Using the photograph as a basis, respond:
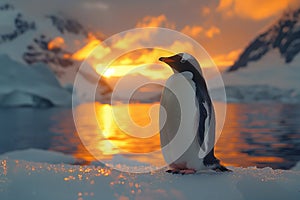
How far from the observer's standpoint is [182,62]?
3576mm

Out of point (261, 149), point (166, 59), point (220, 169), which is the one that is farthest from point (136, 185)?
point (261, 149)

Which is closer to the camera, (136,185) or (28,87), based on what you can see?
(136,185)

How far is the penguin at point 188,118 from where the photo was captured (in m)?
3.56

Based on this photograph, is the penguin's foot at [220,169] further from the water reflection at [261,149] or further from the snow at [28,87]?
the snow at [28,87]

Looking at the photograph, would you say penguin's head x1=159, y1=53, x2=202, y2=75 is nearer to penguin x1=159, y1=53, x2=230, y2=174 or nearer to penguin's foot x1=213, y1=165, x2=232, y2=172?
penguin x1=159, y1=53, x2=230, y2=174

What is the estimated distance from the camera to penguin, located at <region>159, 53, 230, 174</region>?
3.56 metres

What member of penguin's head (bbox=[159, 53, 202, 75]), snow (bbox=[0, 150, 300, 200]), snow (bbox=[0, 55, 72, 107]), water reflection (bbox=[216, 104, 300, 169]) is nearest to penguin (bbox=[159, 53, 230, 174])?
penguin's head (bbox=[159, 53, 202, 75])

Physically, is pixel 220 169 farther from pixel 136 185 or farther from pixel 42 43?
pixel 42 43

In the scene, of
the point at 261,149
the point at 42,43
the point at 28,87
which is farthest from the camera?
the point at 42,43

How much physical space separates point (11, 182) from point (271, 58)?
420 ft

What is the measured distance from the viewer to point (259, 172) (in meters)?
3.63

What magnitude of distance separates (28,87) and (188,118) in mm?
43948

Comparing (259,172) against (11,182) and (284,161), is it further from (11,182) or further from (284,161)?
(284,161)

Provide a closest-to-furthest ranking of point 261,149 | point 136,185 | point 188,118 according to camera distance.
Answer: point 136,185, point 188,118, point 261,149
